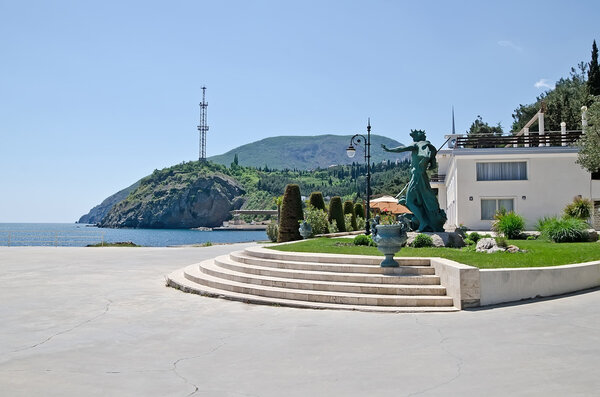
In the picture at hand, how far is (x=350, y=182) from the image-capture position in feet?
611

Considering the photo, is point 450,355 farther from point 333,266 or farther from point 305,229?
point 305,229

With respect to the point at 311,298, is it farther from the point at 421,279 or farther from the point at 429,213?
the point at 429,213

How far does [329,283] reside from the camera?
10320 millimetres

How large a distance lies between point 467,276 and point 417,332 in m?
2.21

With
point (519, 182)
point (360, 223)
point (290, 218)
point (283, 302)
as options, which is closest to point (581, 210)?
point (519, 182)

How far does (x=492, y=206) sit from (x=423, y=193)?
1558cm

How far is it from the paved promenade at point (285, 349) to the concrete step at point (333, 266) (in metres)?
1.82

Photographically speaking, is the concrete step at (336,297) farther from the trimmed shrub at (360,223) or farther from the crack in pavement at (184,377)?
the trimmed shrub at (360,223)

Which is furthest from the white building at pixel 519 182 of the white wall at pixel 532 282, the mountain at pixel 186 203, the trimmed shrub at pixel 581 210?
the mountain at pixel 186 203

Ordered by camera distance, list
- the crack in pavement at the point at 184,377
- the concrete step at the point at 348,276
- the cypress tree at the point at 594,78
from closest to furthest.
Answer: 1. the crack in pavement at the point at 184,377
2. the concrete step at the point at 348,276
3. the cypress tree at the point at 594,78

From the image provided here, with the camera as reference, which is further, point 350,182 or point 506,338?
point 350,182

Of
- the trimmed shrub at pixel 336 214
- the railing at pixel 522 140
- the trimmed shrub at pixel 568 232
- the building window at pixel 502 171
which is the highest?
the railing at pixel 522 140

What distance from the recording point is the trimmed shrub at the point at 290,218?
26297mm

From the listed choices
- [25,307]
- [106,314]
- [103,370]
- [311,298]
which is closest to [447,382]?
[103,370]
